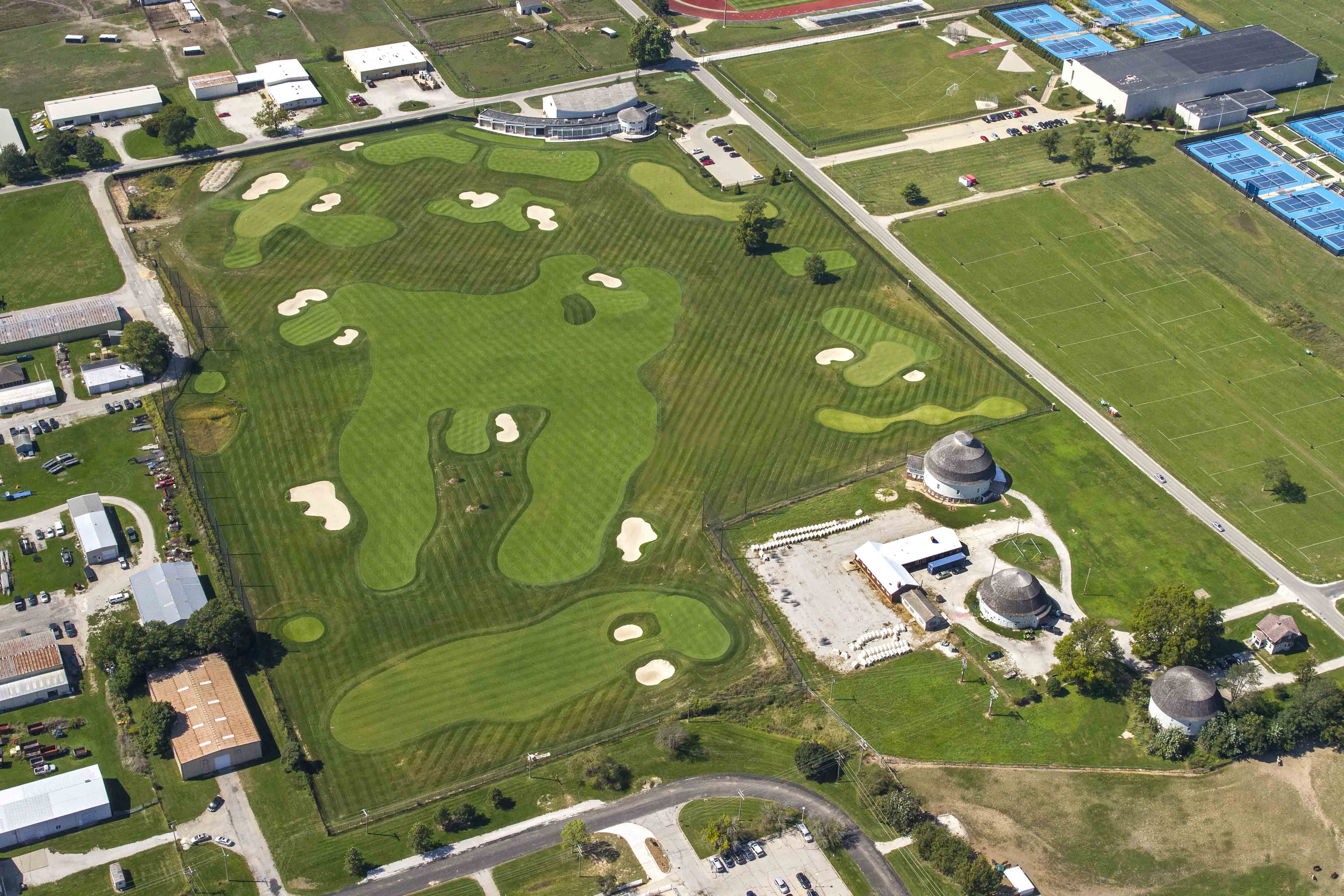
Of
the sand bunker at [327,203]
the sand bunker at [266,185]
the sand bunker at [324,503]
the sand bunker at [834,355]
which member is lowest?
the sand bunker at [834,355]

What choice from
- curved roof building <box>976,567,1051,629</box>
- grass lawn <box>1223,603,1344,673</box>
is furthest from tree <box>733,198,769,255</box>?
grass lawn <box>1223,603,1344,673</box>

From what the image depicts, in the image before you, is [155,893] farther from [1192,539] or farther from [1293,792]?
[1192,539]

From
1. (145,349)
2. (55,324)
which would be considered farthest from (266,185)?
(145,349)

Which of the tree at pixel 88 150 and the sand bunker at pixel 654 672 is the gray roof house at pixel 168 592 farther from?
the tree at pixel 88 150

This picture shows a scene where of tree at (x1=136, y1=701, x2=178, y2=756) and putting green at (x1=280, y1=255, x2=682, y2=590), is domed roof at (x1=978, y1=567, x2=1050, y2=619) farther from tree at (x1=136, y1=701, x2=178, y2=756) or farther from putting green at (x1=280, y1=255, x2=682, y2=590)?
tree at (x1=136, y1=701, x2=178, y2=756)

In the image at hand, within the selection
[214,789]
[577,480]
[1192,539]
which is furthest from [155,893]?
[1192,539]

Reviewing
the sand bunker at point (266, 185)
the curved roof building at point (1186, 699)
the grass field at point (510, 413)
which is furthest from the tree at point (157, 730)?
the sand bunker at point (266, 185)
